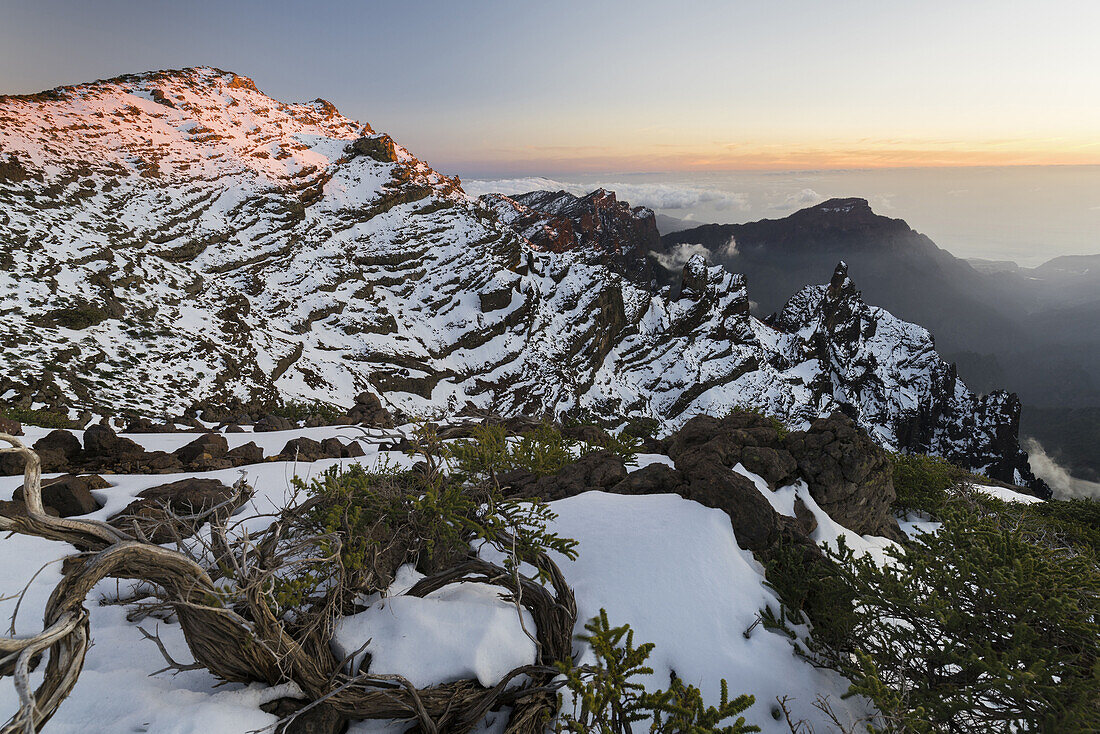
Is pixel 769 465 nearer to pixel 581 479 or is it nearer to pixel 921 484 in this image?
pixel 581 479

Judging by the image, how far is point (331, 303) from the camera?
63000 millimetres

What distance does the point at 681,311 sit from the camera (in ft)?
388

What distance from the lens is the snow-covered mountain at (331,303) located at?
104 ft

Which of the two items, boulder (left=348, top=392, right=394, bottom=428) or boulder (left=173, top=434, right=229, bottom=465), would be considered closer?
boulder (left=173, top=434, right=229, bottom=465)

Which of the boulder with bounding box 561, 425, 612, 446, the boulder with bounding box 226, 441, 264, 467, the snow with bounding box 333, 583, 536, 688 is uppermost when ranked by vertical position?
the snow with bounding box 333, 583, 536, 688

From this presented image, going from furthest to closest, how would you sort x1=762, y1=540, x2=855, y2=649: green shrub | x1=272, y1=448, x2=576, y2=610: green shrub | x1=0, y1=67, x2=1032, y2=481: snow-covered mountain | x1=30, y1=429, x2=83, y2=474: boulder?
x1=0, y1=67, x2=1032, y2=481: snow-covered mountain < x1=30, y1=429, x2=83, y2=474: boulder < x1=762, y1=540, x2=855, y2=649: green shrub < x1=272, y1=448, x2=576, y2=610: green shrub

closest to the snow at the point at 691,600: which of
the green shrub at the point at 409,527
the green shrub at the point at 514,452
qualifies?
the green shrub at the point at 409,527

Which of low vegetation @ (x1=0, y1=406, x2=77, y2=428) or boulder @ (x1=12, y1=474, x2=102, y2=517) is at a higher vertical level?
boulder @ (x1=12, y1=474, x2=102, y2=517)

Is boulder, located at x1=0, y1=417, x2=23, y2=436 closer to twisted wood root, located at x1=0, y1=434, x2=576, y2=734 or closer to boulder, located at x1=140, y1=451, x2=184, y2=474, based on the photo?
boulder, located at x1=140, y1=451, x2=184, y2=474

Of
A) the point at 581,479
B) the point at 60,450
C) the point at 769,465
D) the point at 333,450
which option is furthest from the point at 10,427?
the point at 769,465

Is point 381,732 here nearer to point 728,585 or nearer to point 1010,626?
point 728,585

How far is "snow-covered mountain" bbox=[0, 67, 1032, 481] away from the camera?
104 feet

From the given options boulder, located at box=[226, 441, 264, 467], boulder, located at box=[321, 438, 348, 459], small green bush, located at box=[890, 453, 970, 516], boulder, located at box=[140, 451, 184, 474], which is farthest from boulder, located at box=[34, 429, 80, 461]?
small green bush, located at box=[890, 453, 970, 516]

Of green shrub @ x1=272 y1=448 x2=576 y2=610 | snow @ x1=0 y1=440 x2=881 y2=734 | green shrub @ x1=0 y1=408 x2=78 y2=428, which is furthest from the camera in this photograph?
green shrub @ x1=0 y1=408 x2=78 y2=428
